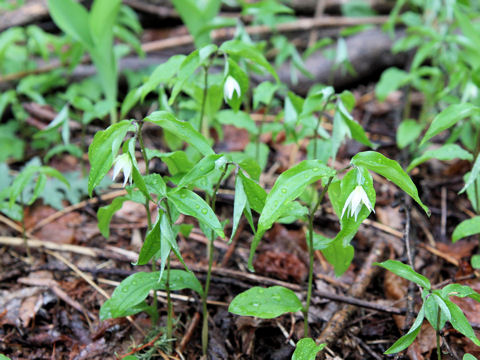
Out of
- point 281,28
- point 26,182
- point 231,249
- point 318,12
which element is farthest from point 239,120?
point 318,12

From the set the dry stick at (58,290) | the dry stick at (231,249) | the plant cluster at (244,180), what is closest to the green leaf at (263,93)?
the plant cluster at (244,180)

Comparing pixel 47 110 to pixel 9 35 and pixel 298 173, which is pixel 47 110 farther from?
pixel 298 173

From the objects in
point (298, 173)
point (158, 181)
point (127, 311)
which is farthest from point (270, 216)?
point (127, 311)

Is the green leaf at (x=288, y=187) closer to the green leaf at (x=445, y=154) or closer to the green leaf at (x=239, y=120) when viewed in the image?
the green leaf at (x=445, y=154)

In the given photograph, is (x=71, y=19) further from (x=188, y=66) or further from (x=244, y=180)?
(x=244, y=180)

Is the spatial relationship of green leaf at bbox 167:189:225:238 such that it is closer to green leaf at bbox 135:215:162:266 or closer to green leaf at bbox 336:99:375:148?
green leaf at bbox 135:215:162:266

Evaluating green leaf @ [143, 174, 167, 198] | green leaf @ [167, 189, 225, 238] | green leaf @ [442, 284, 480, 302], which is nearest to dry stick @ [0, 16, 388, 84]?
green leaf @ [143, 174, 167, 198]
